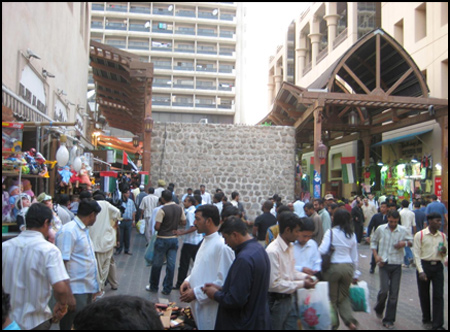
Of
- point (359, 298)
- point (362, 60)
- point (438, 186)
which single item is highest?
point (362, 60)

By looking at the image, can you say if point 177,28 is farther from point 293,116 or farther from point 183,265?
point 183,265

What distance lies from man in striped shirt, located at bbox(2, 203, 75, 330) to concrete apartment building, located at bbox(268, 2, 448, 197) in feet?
46.2

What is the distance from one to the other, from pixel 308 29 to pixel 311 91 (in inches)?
743

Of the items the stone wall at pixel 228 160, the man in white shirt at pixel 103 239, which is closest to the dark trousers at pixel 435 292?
the man in white shirt at pixel 103 239

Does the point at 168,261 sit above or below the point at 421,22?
below

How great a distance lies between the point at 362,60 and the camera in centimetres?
1680

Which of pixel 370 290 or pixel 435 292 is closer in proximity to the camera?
pixel 435 292

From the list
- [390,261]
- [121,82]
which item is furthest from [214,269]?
[121,82]

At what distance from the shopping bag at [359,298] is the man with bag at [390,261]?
1102mm

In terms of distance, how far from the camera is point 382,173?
19.7m

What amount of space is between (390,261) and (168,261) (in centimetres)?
350

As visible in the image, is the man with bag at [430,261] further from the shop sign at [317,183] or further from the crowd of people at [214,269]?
the shop sign at [317,183]

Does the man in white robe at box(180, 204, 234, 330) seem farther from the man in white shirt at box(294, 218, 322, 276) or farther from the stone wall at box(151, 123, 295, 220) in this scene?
the stone wall at box(151, 123, 295, 220)

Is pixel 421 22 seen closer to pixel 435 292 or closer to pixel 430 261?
pixel 430 261
